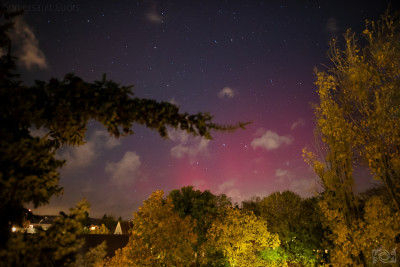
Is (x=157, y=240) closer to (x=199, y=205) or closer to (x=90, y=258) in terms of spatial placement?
(x=199, y=205)

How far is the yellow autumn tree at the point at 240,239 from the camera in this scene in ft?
79.4

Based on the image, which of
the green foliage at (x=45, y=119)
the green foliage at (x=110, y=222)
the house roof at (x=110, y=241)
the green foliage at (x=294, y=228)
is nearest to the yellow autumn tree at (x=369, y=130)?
the green foliage at (x=45, y=119)

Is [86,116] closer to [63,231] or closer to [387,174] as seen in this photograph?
[63,231]

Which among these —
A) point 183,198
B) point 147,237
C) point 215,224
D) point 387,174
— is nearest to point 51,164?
point 387,174

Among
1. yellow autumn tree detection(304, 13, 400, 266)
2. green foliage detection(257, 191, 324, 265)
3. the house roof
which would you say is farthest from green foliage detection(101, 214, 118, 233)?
yellow autumn tree detection(304, 13, 400, 266)

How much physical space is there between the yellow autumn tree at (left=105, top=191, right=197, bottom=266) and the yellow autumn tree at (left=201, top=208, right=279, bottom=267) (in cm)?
458

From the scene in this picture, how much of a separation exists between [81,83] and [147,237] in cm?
1937

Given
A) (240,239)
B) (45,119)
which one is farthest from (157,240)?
(45,119)

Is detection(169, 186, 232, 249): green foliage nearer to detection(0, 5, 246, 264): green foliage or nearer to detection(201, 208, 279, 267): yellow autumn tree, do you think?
detection(201, 208, 279, 267): yellow autumn tree

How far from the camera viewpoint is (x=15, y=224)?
4.96 metres

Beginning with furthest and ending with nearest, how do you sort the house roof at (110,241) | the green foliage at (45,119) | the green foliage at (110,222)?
the green foliage at (110,222) → the house roof at (110,241) → the green foliage at (45,119)

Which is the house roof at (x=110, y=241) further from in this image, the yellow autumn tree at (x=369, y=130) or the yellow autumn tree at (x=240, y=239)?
the yellow autumn tree at (x=369, y=130)

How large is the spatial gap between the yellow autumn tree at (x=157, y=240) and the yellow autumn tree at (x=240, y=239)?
4.58 meters

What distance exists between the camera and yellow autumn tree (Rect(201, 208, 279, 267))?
79.4 feet
